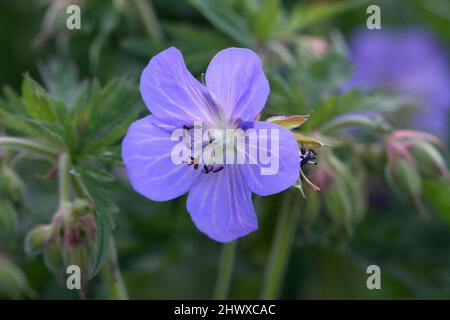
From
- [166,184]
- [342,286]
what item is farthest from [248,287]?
[166,184]

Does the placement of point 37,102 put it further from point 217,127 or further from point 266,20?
point 266,20

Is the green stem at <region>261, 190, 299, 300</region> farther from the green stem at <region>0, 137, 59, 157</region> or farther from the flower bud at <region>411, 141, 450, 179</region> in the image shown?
the green stem at <region>0, 137, 59, 157</region>

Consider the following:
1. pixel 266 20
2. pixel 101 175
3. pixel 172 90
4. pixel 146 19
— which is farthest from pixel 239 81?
pixel 146 19

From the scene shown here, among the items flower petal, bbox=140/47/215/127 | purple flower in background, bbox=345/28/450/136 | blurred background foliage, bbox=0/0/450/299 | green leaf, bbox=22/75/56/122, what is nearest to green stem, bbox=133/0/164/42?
blurred background foliage, bbox=0/0/450/299

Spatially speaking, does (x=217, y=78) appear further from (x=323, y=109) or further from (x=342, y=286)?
(x=342, y=286)

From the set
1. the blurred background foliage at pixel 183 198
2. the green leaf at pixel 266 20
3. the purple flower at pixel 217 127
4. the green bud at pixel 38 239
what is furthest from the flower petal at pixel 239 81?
the green leaf at pixel 266 20

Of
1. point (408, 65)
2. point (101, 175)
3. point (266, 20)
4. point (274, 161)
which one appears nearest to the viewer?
point (274, 161)
